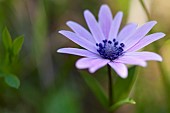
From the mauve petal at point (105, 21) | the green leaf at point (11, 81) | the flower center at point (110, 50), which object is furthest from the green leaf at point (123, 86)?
the green leaf at point (11, 81)

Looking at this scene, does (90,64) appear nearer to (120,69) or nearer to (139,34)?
(120,69)

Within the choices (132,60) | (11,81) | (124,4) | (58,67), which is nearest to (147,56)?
(132,60)

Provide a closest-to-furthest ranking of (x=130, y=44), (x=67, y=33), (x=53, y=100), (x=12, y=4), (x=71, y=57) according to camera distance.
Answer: (x=67, y=33) → (x=130, y=44) → (x=53, y=100) → (x=71, y=57) → (x=12, y=4)

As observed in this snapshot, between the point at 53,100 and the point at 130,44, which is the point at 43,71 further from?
the point at 130,44

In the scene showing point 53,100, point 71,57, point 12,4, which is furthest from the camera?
point 12,4

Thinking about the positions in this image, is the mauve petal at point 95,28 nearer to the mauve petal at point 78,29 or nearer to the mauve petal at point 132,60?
the mauve petal at point 78,29

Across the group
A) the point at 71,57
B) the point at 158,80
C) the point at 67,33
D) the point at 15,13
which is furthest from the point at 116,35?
the point at 15,13

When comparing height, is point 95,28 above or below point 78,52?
above

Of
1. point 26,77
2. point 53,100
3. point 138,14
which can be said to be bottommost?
point 53,100
